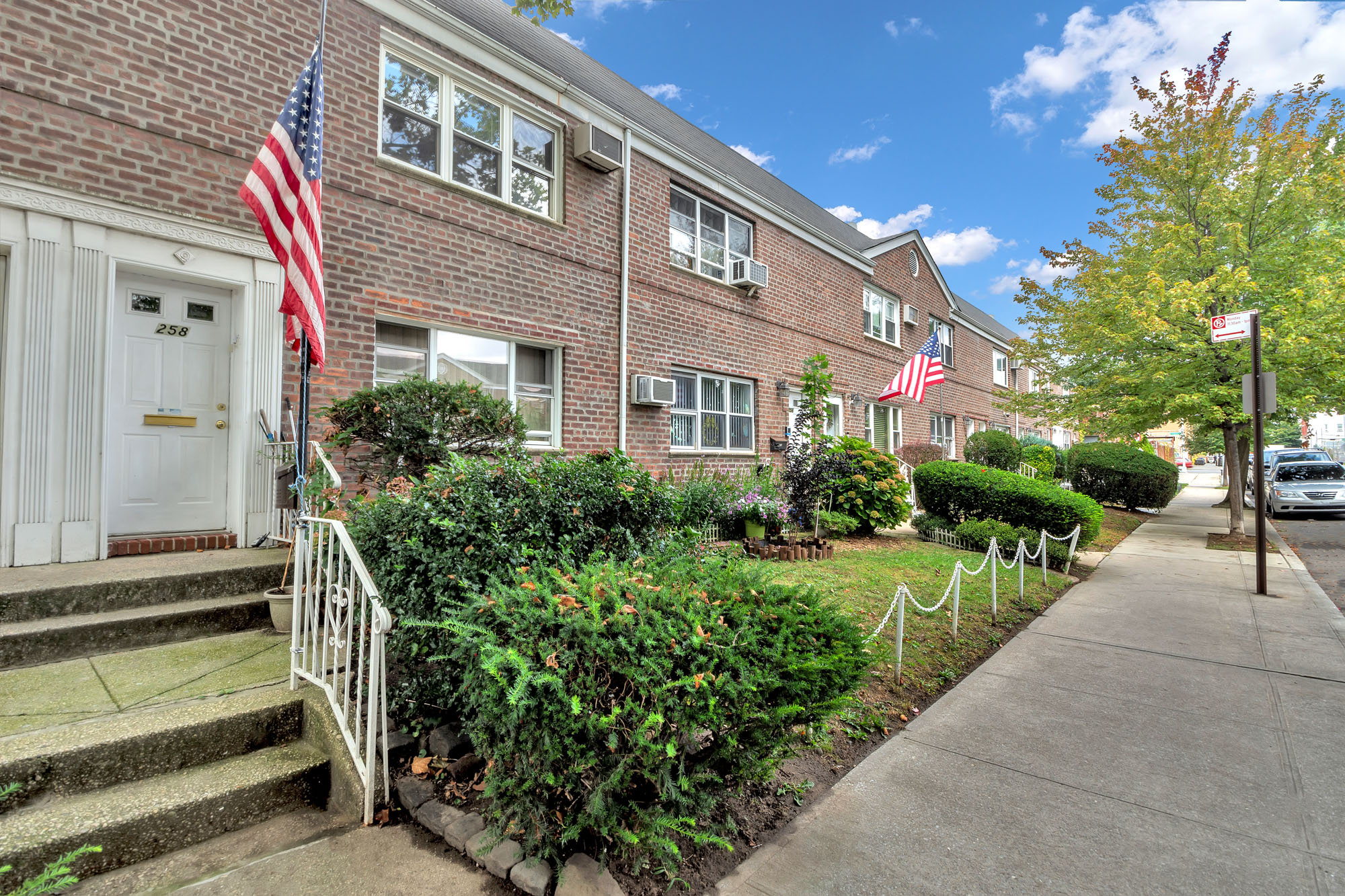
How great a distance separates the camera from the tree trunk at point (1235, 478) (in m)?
11.0

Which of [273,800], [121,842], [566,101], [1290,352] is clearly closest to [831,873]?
[273,800]

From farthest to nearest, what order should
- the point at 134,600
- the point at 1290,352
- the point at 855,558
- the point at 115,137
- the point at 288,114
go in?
the point at 1290,352
the point at 855,558
the point at 115,137
the point at 288,114
the point at 134,600

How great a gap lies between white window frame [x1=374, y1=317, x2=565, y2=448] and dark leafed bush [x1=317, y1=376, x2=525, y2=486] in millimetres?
1300

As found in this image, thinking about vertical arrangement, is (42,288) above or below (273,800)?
above

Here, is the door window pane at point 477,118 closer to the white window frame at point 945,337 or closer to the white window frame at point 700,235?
the white window frame at point 700,235

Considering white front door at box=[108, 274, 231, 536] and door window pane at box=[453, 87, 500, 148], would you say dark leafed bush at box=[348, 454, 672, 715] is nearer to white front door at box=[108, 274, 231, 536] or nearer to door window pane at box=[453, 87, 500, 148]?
white front door at box=[108, 274, 231, 536]

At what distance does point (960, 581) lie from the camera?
591cm

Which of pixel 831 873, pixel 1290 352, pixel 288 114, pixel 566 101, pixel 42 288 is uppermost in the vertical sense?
pixel 566 101

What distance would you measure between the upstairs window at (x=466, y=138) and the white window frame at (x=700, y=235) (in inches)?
99.1

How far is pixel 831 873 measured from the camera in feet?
7.68

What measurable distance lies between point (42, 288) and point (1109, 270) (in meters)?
15.4

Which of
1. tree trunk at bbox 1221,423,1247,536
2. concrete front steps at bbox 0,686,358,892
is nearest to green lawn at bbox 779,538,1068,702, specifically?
concrete front steps at bbox 0,686,358,892

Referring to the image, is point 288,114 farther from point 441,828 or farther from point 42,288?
point 441,828

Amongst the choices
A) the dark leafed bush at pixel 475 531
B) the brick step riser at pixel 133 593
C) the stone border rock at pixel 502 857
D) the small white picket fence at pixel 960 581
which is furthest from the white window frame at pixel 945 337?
the stone border rock at pixel 502 857
